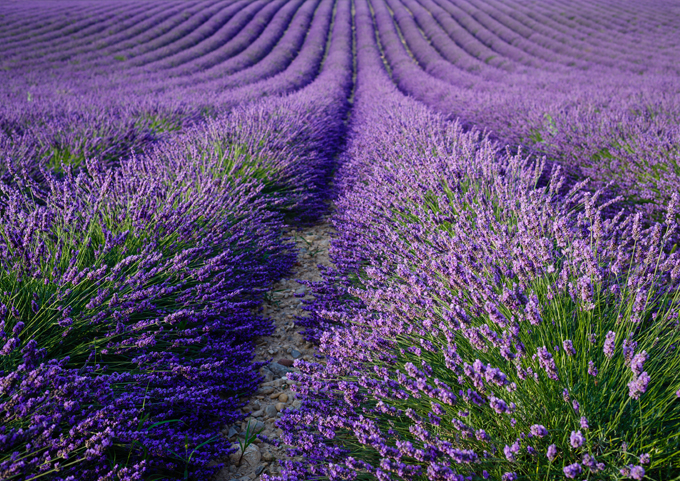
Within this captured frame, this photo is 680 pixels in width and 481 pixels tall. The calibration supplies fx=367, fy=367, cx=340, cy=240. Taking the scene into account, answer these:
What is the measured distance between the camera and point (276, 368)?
2.11m

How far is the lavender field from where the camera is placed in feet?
3.51

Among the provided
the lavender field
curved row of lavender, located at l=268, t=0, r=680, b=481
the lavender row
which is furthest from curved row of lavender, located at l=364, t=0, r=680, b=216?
the lavender row

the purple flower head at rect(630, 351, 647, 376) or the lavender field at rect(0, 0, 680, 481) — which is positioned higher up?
the purple flower head at rect(630, 351, 647, 376)

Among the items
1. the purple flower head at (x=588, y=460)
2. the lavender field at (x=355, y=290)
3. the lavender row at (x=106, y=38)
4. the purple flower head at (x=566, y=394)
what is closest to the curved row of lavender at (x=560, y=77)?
the lavender field at (x=355, y=290)

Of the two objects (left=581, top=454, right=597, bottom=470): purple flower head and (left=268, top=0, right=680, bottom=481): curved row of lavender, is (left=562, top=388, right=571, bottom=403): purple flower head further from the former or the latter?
→ (left=581, top=454, right=597, bottom=470): purple flower head

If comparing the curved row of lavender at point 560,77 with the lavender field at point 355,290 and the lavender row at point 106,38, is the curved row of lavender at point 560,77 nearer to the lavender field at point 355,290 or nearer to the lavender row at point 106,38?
the lavender field at point 355,290

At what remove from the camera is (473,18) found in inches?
866

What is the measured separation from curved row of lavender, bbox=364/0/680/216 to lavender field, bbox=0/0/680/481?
71 mm

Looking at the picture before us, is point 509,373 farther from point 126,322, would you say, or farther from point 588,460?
point 126,322

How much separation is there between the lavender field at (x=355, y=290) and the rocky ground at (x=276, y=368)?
2.4 inches

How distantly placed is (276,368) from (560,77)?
11.7m

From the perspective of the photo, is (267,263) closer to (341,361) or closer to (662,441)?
(341,361)

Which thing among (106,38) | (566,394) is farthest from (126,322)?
(106,38)

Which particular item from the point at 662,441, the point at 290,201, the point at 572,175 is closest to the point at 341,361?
the point at 662,441
